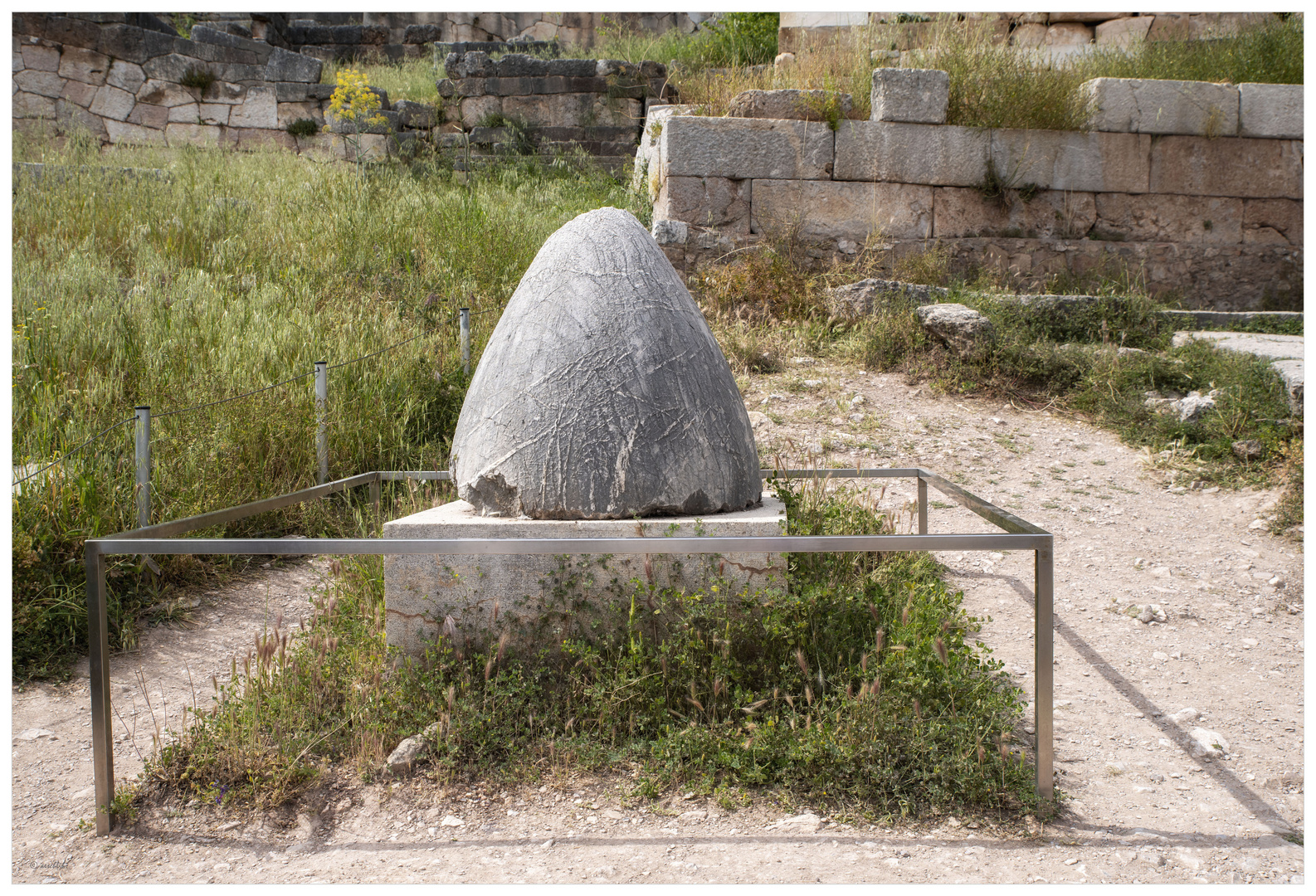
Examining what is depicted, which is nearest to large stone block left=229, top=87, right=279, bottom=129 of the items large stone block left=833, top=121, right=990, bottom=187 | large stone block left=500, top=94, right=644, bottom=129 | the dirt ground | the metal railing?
large stone block left=500, top=94, right=644, bottom=129

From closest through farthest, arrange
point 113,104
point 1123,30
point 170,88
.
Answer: point 1123,30
point 113,104
point 170,88

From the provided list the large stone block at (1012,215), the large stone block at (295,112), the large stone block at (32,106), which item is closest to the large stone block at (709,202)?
the large stone block at (1012,215)

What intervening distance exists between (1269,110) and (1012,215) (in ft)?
9.15

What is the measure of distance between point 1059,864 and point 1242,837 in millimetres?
553

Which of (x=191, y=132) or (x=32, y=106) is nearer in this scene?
(x=32, y=106)

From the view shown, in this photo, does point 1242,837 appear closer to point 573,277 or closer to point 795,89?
point 573,277

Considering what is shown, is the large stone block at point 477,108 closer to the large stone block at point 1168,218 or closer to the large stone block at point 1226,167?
the large stone block at point 1168,218

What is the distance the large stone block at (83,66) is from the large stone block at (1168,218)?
1291cm

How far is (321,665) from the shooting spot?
2.72m

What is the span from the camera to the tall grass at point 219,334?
3.61 meters

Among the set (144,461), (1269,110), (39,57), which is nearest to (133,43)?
(39,57)

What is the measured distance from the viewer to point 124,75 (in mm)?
11789

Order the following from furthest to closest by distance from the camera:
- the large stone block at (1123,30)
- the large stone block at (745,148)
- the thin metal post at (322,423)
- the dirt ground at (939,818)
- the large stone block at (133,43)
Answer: the large stone block at (133,43) → the large stone block at (1123,30) → the large stone block at (745,148) → the thin metal post at (322,423) → the dirt ground at (939,818)

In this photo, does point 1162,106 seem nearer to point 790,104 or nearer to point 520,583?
point 790,104
